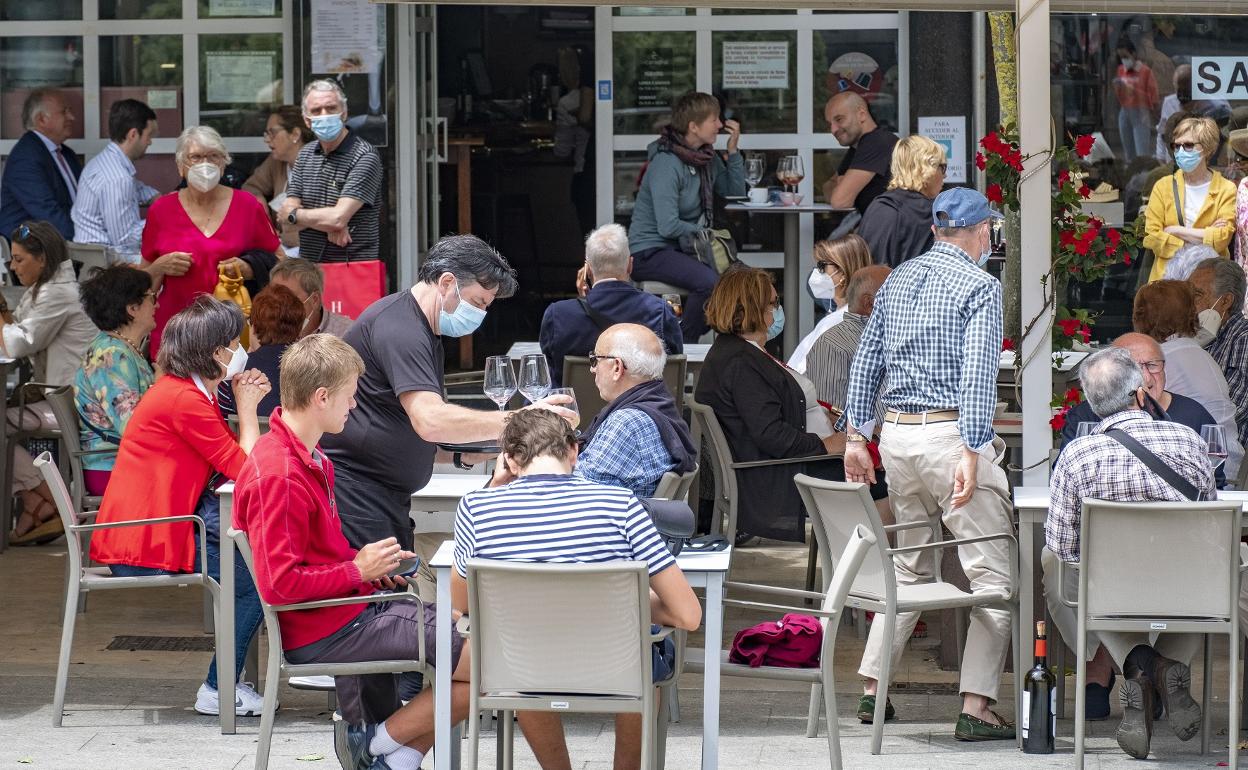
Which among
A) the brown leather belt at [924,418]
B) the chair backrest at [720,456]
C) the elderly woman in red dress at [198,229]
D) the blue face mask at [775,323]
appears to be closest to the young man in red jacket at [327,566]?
the brown leather belt at [924,418]

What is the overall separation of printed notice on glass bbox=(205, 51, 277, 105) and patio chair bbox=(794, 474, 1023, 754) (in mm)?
6746

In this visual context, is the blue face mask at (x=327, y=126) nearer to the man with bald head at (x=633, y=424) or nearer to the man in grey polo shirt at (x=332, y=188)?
the man in grey polo shirt at (x=332, y=188)

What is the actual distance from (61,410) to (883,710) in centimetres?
356

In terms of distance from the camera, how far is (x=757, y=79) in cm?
1191

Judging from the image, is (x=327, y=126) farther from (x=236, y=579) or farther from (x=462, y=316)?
(x=462, y=316)

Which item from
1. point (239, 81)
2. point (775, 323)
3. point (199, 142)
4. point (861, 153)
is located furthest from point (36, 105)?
point (775, 323)

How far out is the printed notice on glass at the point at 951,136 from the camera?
38.7 feet

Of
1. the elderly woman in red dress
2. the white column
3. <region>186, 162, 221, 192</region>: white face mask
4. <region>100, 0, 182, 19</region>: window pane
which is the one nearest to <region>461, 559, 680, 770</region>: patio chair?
the white column

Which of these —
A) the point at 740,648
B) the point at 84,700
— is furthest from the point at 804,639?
the point at 84,700

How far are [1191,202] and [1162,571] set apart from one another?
19.1 feet

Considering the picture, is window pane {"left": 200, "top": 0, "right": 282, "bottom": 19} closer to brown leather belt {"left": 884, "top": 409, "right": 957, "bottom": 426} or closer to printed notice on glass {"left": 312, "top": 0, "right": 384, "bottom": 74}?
printed notice on glass {"left": 312, "top": 0, "right": 384, "bottom": 74}

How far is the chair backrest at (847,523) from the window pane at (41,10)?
7594mm

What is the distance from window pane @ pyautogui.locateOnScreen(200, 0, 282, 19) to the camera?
11.6 metres

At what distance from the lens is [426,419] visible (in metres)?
5.51
